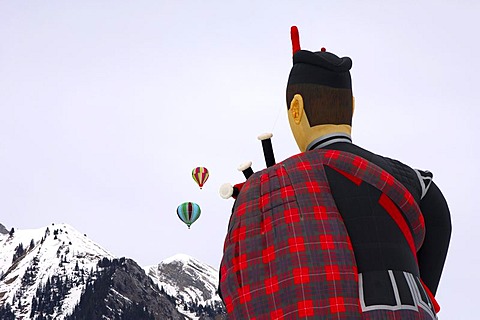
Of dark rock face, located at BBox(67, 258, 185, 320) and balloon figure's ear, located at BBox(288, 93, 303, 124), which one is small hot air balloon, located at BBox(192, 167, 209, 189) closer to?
balloon figure's ear, located at BBox(288, 93, 303, 124)

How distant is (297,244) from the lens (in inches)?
189

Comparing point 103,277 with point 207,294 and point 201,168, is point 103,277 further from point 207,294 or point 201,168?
point 201,168

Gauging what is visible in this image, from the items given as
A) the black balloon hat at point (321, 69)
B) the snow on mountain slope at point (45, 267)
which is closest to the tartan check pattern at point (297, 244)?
the black balloon hat at point (321, 69)

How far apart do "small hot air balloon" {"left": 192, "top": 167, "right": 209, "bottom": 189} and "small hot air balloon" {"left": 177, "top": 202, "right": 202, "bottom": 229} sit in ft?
22.0

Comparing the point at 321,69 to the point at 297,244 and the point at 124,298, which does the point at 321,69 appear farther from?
the point at 124,298

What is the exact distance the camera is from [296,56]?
5.61m

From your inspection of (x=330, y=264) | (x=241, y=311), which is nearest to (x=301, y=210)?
(x=330, y=264)

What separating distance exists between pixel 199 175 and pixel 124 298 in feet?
336

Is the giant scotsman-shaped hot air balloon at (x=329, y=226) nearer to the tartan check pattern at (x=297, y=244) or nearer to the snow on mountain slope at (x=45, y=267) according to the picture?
Answer: the tartan check pattern at (x=297, y=244)

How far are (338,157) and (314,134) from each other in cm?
41

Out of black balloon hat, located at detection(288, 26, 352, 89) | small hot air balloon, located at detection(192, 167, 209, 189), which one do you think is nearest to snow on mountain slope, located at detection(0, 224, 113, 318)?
small hot air balloon, located at detection(192, 167, 209, 189)

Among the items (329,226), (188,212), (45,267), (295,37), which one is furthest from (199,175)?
(45,267)

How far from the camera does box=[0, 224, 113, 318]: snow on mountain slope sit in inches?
6560

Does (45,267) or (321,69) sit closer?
(321,69)
